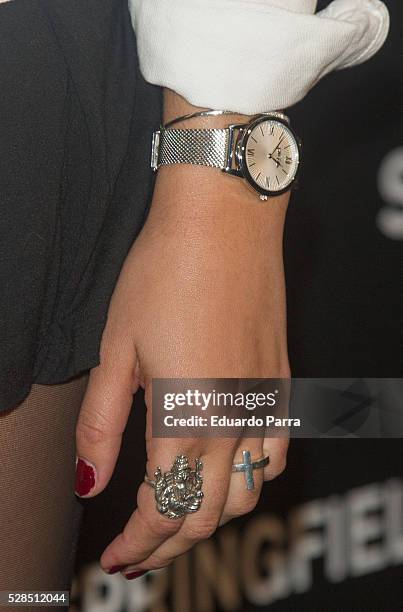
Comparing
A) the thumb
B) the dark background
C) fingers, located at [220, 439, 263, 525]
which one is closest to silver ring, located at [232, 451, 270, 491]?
fingers, located at [220, 439, 263, 525]

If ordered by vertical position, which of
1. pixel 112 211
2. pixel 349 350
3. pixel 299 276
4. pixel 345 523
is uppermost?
pixel 299 276

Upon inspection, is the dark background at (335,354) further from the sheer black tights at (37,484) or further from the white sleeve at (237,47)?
the white sleeve at (237,47)

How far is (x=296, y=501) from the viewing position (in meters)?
1.58

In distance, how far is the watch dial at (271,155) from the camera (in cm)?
62

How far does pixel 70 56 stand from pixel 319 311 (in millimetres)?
1058

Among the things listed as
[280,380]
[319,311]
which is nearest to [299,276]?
[319,311]

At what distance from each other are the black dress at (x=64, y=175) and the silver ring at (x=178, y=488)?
106mm

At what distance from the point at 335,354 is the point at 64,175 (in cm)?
109

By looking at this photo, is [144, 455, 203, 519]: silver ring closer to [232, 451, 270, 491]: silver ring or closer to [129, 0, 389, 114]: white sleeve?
[232, 451, 270, 491]: silver ring

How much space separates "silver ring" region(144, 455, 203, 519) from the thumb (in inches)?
1.9

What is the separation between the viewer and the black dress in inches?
21.2

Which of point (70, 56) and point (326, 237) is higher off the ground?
point (326, 237)

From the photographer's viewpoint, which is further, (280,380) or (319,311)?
(319,311)

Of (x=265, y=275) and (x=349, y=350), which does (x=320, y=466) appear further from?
(x=265, y=275)
